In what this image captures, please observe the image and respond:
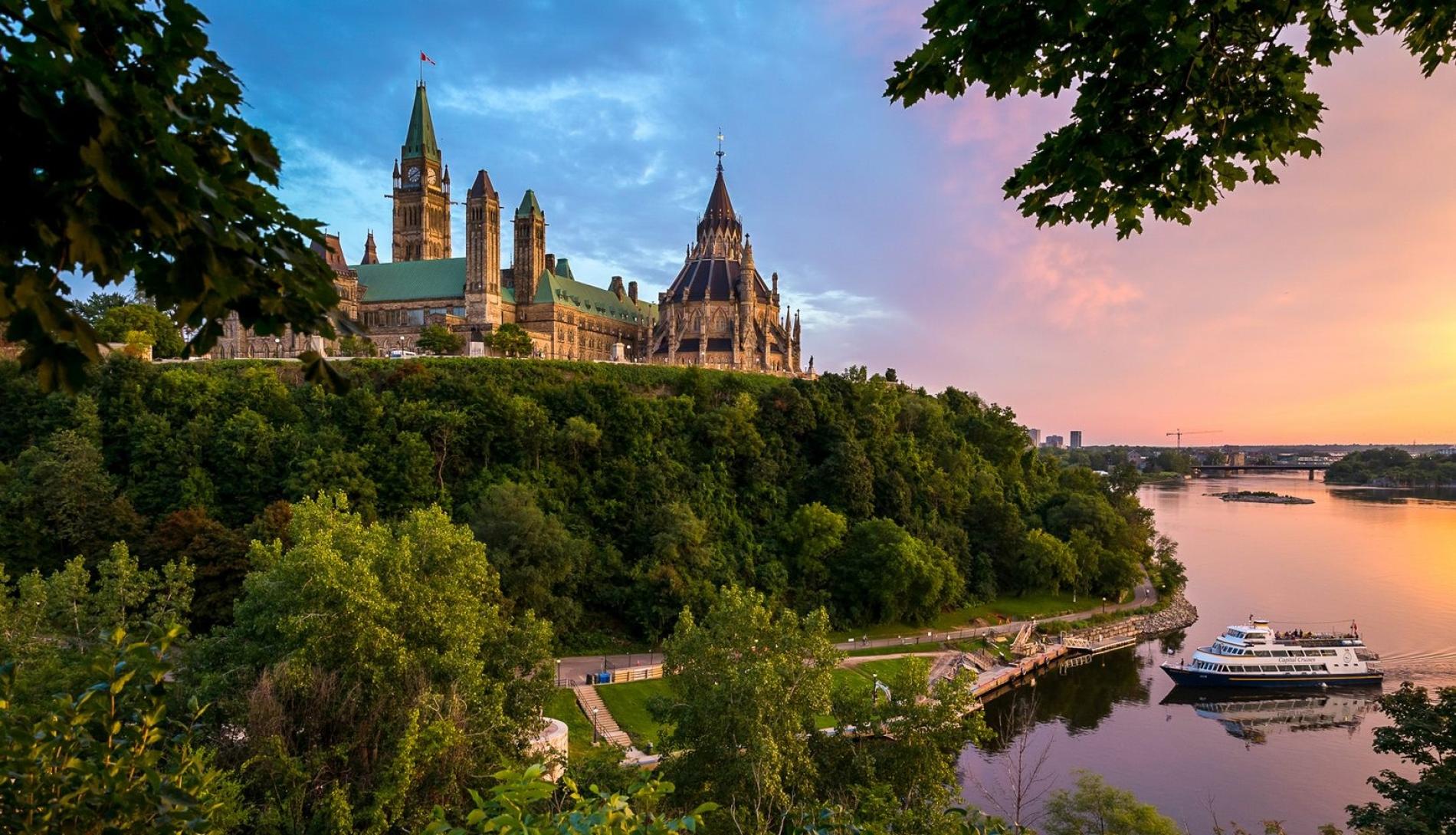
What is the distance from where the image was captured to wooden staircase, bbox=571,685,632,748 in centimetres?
2569

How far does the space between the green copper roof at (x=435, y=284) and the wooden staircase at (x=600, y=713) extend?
42.2 m

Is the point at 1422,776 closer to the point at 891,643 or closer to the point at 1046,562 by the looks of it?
the point at 891,643

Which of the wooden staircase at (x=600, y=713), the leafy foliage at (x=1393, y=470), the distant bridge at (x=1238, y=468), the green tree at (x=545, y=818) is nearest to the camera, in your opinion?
the green tree at (x=545, y=818)

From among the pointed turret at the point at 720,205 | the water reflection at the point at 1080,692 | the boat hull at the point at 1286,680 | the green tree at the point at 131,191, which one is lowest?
the water reflection at the point at 1080,692

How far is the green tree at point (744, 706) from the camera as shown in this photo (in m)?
14.9

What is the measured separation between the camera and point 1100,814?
1939cm

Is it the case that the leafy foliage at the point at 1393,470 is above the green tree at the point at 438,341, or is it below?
below

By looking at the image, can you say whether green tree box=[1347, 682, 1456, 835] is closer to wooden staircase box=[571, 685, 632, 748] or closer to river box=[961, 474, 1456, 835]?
river box=[961, 474, 1456, 835]

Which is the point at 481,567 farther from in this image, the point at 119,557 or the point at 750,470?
the point at 750,470

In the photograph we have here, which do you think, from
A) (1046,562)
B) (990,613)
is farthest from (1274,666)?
(990,613)

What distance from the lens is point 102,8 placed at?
3.08 metres

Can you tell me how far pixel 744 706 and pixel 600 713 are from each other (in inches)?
526

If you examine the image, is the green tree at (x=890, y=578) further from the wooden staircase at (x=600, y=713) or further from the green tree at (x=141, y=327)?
the green tree at (x=141, y=327)

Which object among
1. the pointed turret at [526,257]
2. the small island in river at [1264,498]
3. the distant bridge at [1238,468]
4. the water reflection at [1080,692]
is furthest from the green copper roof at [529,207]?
the distant bridge at [1238,468]
